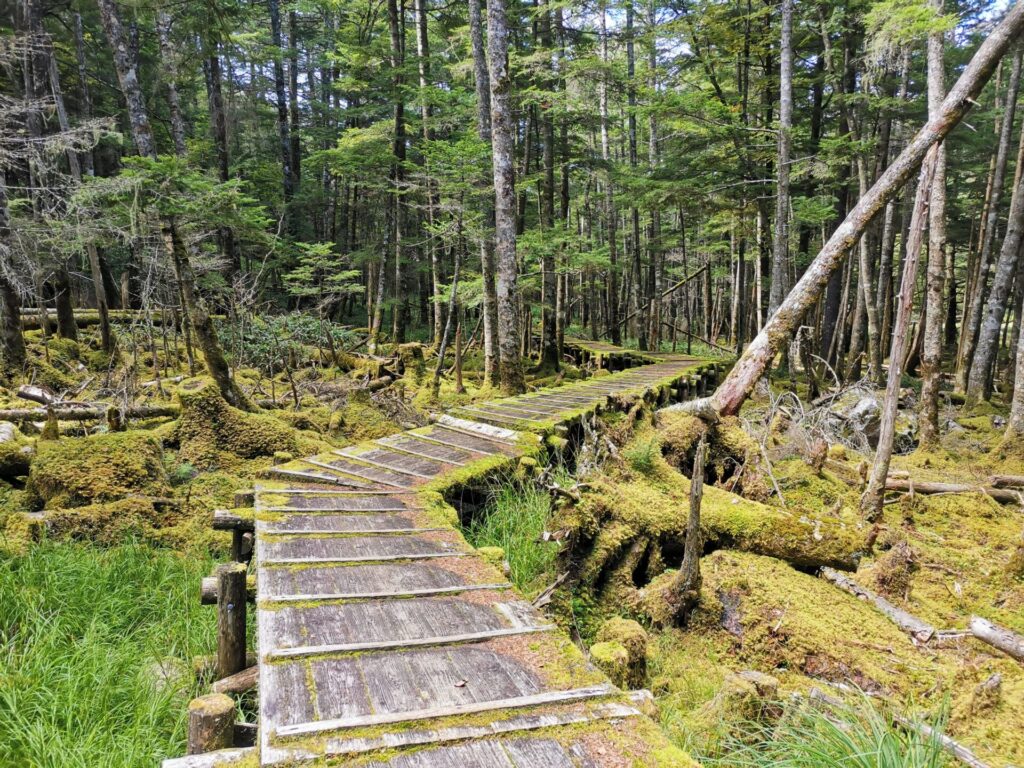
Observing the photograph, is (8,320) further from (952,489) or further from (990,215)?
(990,215)

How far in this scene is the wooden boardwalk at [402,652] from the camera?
2125 millimetres

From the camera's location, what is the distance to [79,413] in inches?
344

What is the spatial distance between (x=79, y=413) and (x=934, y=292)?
46.8ft

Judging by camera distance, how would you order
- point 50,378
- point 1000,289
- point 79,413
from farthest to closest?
1. point 1000,289
2. point 50,378
3. point 79,413

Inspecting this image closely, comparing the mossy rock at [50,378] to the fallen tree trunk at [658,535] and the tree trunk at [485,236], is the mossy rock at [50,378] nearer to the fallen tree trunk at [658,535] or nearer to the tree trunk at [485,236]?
the tree trunk at [485,236]

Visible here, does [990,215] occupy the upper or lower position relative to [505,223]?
upper

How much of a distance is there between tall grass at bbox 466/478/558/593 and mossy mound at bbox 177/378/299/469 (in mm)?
3368

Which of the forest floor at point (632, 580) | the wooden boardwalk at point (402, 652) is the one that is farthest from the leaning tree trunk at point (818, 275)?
the wooden boardwalk at point (402, 652)

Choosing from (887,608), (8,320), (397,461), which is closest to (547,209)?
(8,320)

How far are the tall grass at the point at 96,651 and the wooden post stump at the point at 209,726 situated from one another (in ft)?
2.80

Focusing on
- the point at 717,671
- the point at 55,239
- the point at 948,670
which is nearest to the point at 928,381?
the point at 948,670

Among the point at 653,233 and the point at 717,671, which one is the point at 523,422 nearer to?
the point at 717,671

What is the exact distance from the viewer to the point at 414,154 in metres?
20.8

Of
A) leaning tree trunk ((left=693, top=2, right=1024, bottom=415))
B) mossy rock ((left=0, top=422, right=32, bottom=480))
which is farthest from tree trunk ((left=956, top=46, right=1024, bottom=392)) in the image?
mossy rock ((left=0, top=422, right=32, bottom=480))
